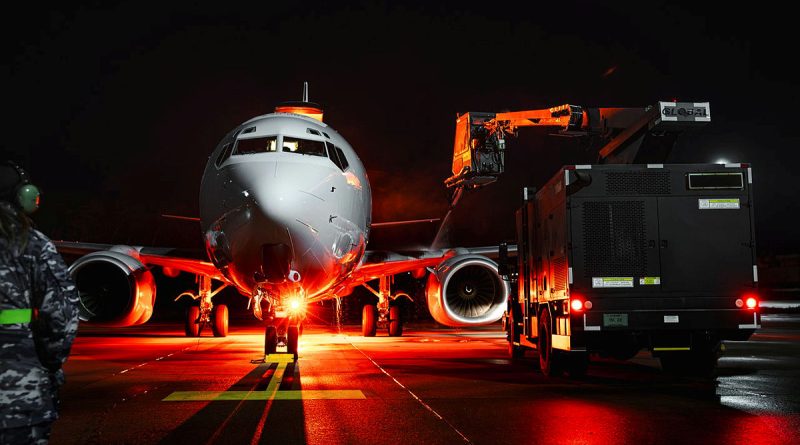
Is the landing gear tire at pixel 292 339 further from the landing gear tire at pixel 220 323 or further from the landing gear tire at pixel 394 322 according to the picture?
the landing gear tire at pixel 394 322

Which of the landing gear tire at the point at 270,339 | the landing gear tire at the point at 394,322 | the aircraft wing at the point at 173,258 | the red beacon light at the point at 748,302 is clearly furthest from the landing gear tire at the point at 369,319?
the red beacon light at the point at 748,302

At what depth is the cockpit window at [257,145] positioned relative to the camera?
11.9 m

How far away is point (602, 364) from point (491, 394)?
476 cm

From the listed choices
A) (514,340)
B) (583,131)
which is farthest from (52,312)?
(583,131)

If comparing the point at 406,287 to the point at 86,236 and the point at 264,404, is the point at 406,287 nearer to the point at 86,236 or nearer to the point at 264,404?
the point at 86,236

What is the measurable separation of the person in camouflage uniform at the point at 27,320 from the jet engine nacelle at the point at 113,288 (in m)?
13.1

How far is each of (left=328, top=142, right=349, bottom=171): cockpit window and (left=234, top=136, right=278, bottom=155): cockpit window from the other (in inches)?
41.0

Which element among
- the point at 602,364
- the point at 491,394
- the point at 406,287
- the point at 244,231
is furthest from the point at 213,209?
the point at 406,287

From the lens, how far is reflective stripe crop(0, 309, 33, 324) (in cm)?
317

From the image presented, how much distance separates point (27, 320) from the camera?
127 inches

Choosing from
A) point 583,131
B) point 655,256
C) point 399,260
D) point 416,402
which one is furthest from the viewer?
point 399,260

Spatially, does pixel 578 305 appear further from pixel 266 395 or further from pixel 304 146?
pixel 304 146

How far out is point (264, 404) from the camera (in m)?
7.58

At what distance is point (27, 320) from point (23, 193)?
54 centimetres
